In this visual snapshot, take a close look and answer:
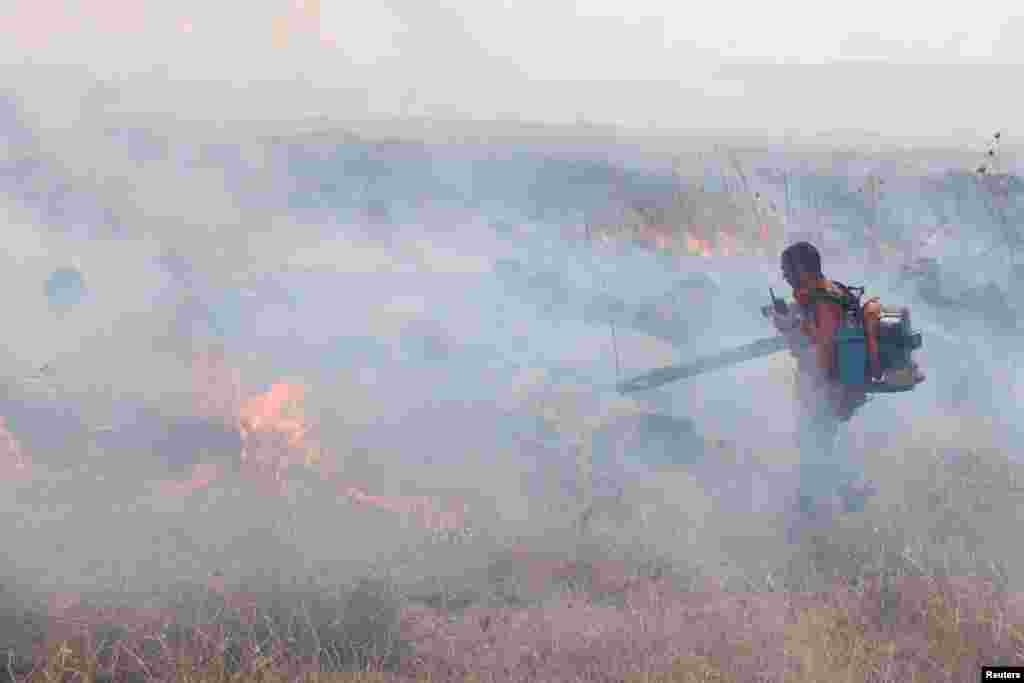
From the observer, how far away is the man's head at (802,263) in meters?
7.46

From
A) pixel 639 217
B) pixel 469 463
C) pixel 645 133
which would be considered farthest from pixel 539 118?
pixel 469 463

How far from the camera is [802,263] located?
24.6ft

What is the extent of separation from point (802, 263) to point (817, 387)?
3.58ft

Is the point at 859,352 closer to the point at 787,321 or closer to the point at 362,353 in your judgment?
the point at 787,321

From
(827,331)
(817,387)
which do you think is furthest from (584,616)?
(827,331)

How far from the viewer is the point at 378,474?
351 inches

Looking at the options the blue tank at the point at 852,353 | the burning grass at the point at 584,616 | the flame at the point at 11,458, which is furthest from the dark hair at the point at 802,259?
the flame at the point at 11,458

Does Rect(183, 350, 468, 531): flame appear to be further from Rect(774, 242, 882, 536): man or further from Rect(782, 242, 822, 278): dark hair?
Rect(782, 242, 822, 278): dark hair

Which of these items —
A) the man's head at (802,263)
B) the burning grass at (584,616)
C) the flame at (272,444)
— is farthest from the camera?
the flame at (272,444)

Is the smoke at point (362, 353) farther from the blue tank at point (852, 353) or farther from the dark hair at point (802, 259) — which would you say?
the dark hair at point (802, 259)

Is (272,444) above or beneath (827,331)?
beneath

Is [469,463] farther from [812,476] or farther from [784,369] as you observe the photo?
[784,369]

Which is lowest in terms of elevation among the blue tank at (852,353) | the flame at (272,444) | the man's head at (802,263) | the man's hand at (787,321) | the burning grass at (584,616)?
the burning grass at (584,616)

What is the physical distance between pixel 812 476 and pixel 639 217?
632 centimetres
